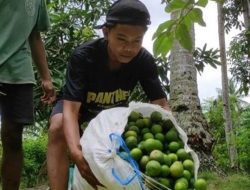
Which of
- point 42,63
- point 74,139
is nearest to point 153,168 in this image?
point 74,139

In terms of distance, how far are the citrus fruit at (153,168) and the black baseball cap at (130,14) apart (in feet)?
2.08

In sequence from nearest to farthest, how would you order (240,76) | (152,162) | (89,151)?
(152,162) → (89,151) → (240,76)

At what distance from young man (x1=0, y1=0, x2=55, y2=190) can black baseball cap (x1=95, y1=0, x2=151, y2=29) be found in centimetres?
63

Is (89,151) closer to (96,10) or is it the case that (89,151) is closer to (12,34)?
(12,34)

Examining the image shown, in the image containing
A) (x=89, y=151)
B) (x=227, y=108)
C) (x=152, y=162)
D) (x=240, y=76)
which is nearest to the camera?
(x=152, y=162)

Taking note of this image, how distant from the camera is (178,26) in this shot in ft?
4.74

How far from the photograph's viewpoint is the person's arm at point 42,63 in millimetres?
2746

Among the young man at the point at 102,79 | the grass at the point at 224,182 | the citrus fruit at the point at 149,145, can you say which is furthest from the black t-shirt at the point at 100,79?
the grass at the point at 224,182

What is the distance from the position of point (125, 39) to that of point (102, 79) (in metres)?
0.34

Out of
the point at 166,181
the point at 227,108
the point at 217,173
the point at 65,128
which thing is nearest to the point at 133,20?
the point at 65,128

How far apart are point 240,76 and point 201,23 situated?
1209 cm

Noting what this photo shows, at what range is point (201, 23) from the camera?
1.45 meters

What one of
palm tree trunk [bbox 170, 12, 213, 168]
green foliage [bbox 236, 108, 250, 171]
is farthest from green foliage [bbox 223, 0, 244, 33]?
palm tree trunk [bbox 170, 12, 213, 168]

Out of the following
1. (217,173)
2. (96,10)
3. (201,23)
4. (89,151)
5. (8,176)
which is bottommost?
(217,173)
